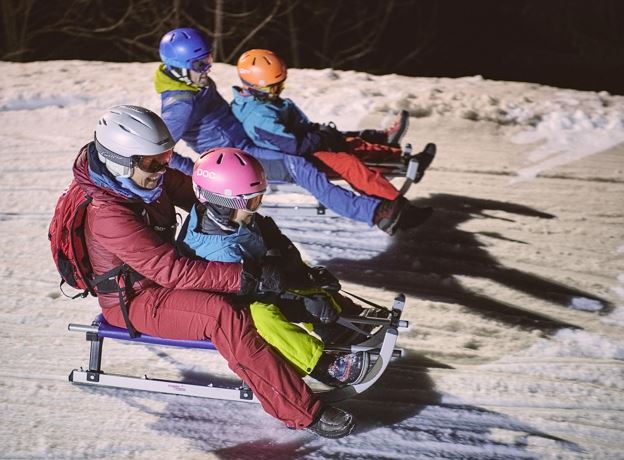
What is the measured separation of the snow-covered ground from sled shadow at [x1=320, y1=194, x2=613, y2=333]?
0.04 ft

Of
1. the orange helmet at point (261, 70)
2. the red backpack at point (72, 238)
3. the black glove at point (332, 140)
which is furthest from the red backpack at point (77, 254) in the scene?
the black glove at point (332, 140)

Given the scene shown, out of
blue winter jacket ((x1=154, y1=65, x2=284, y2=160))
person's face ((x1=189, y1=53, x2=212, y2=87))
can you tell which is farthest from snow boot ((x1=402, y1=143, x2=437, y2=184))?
person's face ((x1=189, y1=53, x2=212, y2=87))

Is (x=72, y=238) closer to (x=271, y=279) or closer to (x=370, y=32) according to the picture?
(x=271, y=279)

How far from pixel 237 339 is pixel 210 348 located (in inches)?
11.0

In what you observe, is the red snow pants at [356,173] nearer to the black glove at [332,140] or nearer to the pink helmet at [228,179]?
the black glove at [332,140]

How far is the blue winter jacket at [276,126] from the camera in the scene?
573 cm

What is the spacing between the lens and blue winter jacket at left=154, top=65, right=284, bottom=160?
5793 millimetres

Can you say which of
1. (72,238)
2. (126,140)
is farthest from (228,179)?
(72,238)

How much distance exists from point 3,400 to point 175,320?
1.04 m

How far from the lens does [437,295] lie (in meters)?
5.07

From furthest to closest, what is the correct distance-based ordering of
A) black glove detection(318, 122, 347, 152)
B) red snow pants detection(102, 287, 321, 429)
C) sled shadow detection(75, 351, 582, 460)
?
black glove detection(318, 122, 347, 152), sled shadow detection(75, 351, 582, 460), red snow pants detection(102, 287, 321, 429)

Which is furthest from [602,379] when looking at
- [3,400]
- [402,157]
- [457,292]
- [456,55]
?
[456,55]

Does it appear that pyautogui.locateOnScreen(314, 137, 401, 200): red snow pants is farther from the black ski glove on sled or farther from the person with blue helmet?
the black ski glove on sled

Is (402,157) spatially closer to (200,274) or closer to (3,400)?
(200,274)
